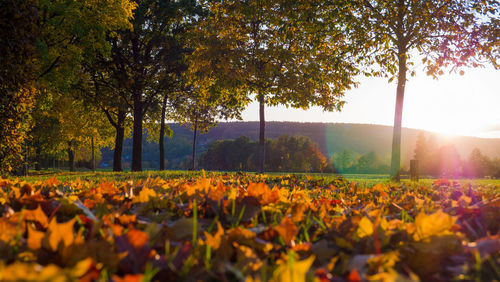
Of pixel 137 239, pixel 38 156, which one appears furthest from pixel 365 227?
pixel 38 156

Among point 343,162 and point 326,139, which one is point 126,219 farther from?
point 326,139

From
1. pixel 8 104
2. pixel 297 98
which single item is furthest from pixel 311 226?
pixel 297 98

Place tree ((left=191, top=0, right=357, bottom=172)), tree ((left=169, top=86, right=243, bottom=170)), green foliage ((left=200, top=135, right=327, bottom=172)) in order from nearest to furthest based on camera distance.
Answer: tree ((left=191, top=0, right=357, bottom=172)), tree ((left=169, top=86, right=243, bottom=170)), green foliage ((left=200, top=135, right=327, bottom=172))

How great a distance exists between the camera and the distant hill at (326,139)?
85062 millimetres

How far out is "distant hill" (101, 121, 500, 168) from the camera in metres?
85.1

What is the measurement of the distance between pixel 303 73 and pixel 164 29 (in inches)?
372

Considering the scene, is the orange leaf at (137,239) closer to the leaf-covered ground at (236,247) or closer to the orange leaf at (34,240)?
the leaf-covered ground at (236,247)

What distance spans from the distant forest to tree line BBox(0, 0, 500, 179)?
57.2 metres

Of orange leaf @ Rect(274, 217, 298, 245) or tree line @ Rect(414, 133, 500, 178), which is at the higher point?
orange leaf @ Rect(274, 217, 298, 245)

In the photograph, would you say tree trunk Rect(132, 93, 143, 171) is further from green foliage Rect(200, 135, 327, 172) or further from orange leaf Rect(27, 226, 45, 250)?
green foliage Rect(200, 135, 327, 172)

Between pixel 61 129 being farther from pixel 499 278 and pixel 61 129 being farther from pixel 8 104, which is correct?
pixel 499 278

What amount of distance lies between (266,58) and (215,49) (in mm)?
2184

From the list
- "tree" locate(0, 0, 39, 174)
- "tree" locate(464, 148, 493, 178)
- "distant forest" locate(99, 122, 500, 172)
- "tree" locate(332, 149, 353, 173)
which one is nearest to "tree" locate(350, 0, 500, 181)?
"tree" locate(0, 0, 39, 174)

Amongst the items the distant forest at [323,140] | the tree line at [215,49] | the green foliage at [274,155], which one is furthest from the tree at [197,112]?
the distant forest at [323,140]
